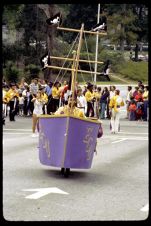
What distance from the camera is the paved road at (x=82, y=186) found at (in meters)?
8.23

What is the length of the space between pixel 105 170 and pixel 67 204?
4.50 metres

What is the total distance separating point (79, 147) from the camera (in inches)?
457

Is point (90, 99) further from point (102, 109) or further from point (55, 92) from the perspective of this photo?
point (102, 109)

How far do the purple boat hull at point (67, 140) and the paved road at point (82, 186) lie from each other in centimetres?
37

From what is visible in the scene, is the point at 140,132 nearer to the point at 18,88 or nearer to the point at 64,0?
the point at 18,88

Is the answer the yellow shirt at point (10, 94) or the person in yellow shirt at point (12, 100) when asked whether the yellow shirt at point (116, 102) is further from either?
the person in yellow shirt at point (12, 100)

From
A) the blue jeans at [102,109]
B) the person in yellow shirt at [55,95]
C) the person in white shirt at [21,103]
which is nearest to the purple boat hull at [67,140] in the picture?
the person in yellow shirt at [55,95]

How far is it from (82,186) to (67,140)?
86 centimetres

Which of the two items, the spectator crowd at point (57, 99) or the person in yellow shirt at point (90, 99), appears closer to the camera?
the person in yellow shirt at point (90, 99)

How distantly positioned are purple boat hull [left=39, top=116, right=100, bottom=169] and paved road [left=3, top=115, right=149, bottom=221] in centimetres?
37

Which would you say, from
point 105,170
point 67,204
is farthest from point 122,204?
point 105,170

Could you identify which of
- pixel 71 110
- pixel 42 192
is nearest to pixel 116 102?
pixel 71 110

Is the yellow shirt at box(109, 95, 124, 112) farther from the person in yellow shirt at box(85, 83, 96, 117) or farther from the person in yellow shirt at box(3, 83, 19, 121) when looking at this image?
the person in yellow shirt at box(3, 83, 19, 121)

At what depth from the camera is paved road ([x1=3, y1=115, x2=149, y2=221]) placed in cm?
823
